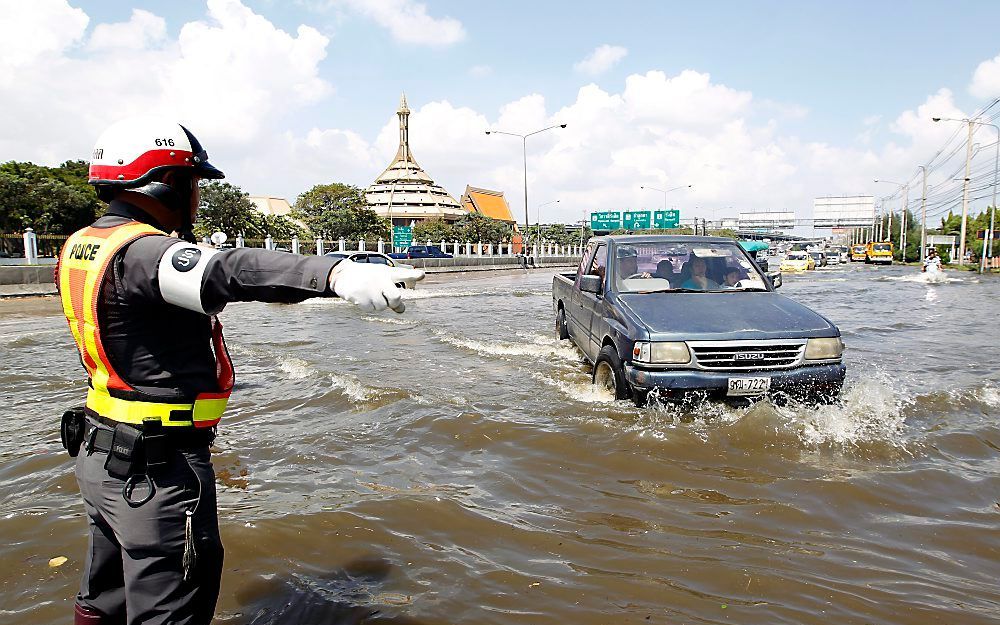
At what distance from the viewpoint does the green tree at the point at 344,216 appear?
164 feet

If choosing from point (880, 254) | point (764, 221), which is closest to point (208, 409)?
point (880, 254)

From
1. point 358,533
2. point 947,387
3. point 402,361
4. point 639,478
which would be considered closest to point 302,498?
point 358,533

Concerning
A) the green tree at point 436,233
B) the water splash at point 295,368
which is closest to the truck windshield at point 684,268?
the water splash at point 295,368

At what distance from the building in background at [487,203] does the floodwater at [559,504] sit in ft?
361

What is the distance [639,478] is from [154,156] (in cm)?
348

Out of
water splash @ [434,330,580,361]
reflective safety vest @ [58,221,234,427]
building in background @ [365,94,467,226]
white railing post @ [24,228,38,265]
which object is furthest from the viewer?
building in background @ [365,94,467,226]

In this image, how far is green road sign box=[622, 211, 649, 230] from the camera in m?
65.9

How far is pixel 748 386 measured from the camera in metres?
4.97

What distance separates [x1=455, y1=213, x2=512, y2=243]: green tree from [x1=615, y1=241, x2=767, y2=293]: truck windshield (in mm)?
68417

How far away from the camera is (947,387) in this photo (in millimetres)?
7098

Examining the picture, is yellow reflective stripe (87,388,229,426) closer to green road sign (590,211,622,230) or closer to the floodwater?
the floodwater

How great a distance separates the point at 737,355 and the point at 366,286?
400cm

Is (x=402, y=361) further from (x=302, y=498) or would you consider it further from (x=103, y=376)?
(x=103, y=376)

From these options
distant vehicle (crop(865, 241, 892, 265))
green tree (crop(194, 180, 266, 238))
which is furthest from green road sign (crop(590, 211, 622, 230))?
green tree (crop(194, 180, 266, 238))
